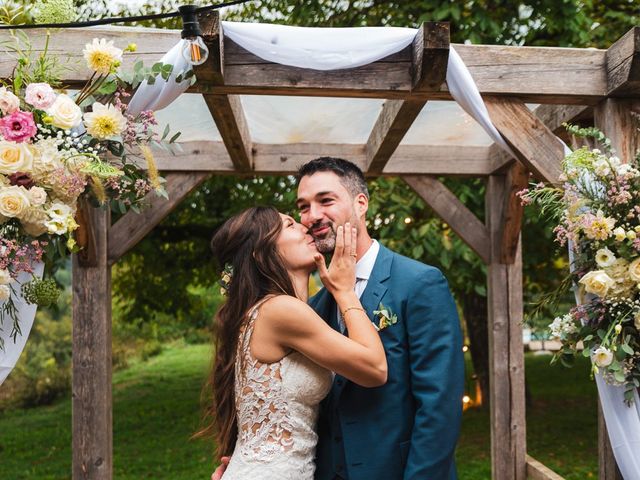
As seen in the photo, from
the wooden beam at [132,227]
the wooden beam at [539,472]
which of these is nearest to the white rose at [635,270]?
the wooden beam at [539,472]

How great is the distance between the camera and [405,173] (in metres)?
4.91

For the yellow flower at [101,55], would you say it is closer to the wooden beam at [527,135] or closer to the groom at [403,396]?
the groom at [403,396]

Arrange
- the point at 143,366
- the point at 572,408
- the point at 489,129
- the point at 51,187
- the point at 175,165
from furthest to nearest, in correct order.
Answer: the point at 143,366 → the point at 572,408 → the point at 175,165 → the point at 489,129 → the point at 51,187

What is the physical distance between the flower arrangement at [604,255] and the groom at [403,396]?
18.0 inches

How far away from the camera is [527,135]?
9.98 feet

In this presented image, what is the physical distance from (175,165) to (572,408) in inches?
281

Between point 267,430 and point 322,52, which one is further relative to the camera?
point 322,52

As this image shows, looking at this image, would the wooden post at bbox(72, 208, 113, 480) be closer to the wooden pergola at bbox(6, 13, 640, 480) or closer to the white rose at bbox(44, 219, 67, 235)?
the wooden pergola at bbox(6, 13, 640, 480)

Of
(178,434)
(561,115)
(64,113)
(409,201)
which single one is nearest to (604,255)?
(561,115)

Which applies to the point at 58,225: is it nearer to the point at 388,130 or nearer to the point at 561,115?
Result: the point at 388,130

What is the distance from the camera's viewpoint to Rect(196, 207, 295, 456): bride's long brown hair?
8.48ft

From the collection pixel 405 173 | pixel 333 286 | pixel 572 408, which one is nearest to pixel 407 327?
pixel 333 286

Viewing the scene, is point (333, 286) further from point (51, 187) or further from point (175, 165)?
point (175, 165)

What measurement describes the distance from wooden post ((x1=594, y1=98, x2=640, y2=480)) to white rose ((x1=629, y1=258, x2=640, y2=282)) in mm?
661
